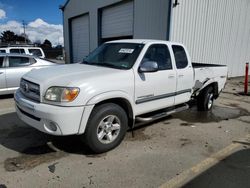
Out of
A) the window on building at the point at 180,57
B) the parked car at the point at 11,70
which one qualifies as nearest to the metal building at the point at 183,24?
the window on building at the point at 180,57

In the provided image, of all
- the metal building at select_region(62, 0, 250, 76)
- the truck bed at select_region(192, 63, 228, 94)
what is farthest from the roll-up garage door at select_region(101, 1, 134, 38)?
the truck bed at select_region(192, 63, 228, 94)

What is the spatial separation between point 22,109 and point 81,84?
47.6 inches

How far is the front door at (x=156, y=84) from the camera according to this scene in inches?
175

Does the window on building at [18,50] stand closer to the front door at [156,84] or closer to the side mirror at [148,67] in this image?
the front door at [156,84]

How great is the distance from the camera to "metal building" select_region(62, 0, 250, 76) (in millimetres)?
11062

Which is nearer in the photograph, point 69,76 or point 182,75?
point 69,76

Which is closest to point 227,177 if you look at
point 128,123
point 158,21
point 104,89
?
point 128,123

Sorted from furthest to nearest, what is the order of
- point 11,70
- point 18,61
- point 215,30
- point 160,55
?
point 215,30
point 18,61
point 11,70
point 160,55

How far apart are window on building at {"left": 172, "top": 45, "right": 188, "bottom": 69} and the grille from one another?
3030 millimetres

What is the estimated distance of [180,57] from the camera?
5.53 m

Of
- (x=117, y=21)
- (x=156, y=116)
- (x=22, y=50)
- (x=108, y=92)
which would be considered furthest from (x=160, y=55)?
(x=22, y=50)

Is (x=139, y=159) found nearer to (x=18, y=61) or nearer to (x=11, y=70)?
(x=11, y=70)

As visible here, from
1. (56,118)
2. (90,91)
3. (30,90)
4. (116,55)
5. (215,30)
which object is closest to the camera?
(56,118)

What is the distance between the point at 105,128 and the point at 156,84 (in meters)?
1.39
